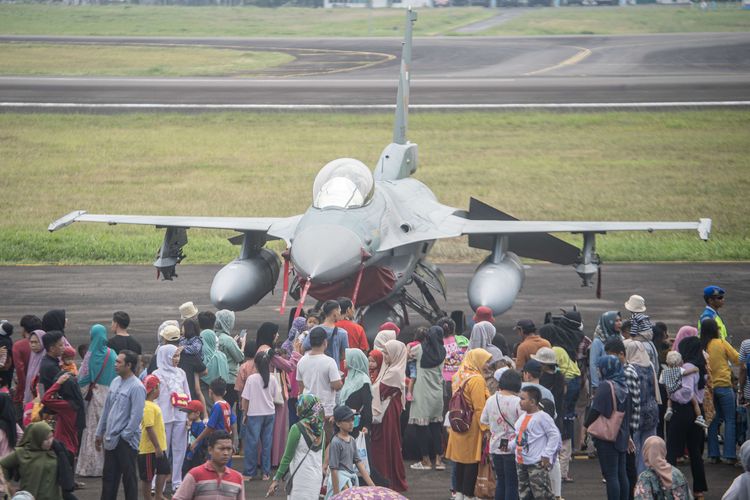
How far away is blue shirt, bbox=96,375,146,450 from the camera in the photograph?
11.9 m

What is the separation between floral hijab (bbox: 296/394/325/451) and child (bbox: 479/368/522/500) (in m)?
1.96

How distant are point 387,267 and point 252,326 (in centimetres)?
394

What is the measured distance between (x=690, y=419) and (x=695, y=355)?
87cm

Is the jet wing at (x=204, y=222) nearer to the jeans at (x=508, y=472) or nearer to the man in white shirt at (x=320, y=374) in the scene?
the man in white shirt at (x=320, y=374)

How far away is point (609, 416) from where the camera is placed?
12.0 m

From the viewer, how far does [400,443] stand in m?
13.5

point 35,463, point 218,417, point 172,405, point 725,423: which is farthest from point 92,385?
point 725,423

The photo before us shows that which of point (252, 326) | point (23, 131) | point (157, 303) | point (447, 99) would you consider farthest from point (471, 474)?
point (447, 99)

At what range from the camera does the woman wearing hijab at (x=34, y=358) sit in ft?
45.2

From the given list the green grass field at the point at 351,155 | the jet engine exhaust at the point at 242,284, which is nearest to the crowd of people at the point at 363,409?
the jet engine exhaust at the point at 242,284

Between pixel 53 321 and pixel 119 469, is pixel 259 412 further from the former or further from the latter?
pixel 53 321

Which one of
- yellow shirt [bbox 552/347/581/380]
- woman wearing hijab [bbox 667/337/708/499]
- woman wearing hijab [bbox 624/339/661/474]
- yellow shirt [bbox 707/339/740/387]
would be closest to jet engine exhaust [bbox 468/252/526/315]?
yellow shirt [bbox 552/347/581/380]

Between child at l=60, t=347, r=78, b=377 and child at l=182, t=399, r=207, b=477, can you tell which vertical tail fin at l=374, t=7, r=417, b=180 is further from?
child at l=182, t=399, r=207, b=477

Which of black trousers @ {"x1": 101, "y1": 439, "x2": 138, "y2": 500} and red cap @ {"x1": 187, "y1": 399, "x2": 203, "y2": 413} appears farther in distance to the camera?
red cap @ {"x1": 187, "y1": 399, "x2": 203, "y2": 413}
